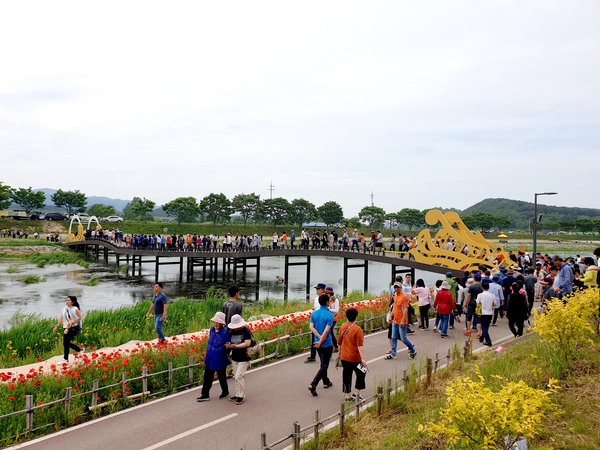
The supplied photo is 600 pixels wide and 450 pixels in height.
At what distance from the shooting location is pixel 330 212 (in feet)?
299

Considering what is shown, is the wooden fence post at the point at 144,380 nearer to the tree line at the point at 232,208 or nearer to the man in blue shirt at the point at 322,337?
the man in blue shirt at the point at 322,337

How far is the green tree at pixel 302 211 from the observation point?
83750 millimetres

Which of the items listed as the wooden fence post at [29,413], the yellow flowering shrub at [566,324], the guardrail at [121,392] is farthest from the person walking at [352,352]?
the wooden fence post at [29,413]

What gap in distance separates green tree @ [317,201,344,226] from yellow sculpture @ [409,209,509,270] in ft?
213

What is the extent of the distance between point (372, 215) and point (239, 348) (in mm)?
89144

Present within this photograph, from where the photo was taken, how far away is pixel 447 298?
36.7ft

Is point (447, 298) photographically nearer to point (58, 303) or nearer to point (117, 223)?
point (58, 303)

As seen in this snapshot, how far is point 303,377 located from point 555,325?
467cm

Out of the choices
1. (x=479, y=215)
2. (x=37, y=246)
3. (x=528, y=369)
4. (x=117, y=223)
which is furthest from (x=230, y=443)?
(x=479, y=215)

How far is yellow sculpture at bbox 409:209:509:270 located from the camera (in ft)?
73.2

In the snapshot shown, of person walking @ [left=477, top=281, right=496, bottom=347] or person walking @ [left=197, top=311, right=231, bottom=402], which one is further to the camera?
person walking @ [left=477, top=281, right=496, bottom=347]

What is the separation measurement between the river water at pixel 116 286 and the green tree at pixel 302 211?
40.8 metres

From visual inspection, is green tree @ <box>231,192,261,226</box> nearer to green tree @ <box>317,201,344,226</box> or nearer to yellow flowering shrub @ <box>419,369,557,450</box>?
green tree @ <box>317,201,344,226</box>

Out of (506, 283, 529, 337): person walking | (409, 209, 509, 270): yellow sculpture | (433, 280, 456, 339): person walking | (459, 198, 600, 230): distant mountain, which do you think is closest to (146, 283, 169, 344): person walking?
(433, 280, 456, 339): person walking
